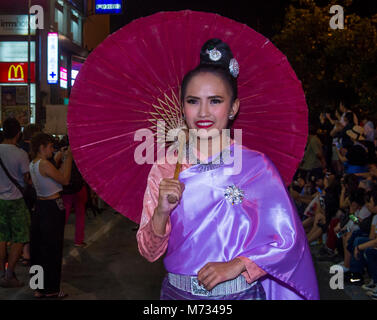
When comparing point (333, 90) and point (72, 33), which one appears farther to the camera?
point (72, 33)

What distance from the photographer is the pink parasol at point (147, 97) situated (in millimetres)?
2650

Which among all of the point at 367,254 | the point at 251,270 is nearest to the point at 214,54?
the point at 251,270

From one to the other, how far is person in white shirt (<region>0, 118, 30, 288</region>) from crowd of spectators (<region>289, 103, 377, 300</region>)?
433cm

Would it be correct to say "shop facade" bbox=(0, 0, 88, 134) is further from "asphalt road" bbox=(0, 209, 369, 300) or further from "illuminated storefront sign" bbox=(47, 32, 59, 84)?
"asphalt road" bbox=(0, 209, 369, 300)

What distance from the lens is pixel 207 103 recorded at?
8.52 feet

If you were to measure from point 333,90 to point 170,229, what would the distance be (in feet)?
66.3

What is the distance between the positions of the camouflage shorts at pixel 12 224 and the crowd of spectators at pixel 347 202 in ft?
14.1

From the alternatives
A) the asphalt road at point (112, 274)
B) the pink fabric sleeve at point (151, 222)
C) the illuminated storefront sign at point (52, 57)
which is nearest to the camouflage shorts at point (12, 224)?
the asphalt road at point (112, 274)

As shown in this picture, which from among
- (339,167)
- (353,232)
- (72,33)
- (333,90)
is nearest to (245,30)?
(353,232)

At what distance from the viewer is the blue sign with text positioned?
33188 mm

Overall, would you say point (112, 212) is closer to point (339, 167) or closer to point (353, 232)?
point (339, 167)

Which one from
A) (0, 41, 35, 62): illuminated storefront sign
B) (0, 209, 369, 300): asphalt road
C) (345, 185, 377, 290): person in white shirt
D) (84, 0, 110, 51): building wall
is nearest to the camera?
(0, 209, 369, 300): asphalt road

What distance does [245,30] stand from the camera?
2637 millimetres
